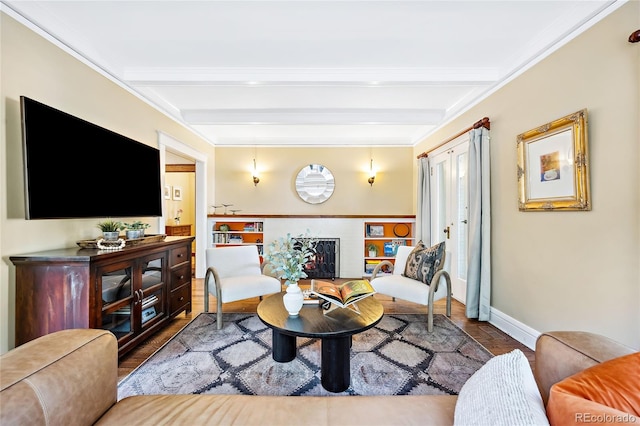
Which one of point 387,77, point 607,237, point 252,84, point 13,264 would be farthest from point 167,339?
point 607,237

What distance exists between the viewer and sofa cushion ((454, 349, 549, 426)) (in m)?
0.67

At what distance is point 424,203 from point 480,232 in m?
1.57

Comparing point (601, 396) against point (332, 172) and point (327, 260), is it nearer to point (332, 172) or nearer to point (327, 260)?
point (327, 260)

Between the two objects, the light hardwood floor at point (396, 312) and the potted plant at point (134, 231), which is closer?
the light hardwood floor at point (396, 312)

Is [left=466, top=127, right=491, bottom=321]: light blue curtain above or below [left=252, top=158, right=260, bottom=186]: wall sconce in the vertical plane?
below

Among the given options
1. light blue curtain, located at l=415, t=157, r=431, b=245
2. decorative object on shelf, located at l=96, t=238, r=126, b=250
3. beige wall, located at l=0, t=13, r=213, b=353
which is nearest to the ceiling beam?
light blue curtain, located at l=415, t=157, r=431, b=245

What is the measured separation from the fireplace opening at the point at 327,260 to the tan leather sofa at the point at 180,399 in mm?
3747

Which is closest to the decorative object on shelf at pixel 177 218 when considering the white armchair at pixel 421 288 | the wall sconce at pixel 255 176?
the wall sconce at pixel 255 176

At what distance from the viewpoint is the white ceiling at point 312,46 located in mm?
1927

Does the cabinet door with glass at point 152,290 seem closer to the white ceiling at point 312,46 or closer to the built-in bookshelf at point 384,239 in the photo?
the white ceiling at point 312,46

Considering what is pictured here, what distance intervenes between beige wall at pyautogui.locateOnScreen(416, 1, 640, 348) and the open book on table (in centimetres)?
147

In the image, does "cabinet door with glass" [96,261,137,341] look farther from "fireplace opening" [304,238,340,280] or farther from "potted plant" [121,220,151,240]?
"fireplace opening" [304,238,340,280]

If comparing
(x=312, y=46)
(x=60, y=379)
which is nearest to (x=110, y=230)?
(x=60, y=379)

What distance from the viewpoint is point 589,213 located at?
1.86m
